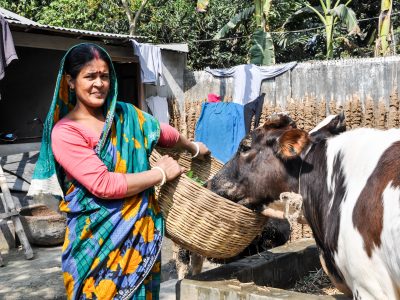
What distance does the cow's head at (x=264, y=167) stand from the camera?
2652 millimetres

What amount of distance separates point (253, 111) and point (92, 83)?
18.2 feet

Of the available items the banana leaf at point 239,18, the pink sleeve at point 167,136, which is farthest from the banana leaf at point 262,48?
the pink sleeve at point 167,136

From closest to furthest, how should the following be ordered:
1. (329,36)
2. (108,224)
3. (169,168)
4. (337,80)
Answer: (108,224)
(169,168)
(337,80)
(329,36)

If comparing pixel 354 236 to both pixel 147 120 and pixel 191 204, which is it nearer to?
pixel 191 204

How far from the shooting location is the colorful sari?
90.2 inches

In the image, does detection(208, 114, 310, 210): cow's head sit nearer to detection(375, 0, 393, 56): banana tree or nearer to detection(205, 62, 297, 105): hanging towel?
detection(205, 62, 297, 105): hanging towel

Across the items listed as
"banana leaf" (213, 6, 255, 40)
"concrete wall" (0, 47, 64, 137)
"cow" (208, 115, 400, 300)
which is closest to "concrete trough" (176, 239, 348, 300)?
"cow" (208, 115, 400, 300)

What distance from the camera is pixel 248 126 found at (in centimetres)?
758

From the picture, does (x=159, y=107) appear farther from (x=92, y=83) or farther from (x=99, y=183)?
(x=99, y=183)

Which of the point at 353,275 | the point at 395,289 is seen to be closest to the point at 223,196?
the point at 353,275

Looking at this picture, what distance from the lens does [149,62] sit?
8758 millimetres

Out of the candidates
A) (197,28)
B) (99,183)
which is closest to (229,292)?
(99,183)

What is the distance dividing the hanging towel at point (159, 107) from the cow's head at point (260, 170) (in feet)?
21.1

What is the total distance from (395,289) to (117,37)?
6955 millimetres
